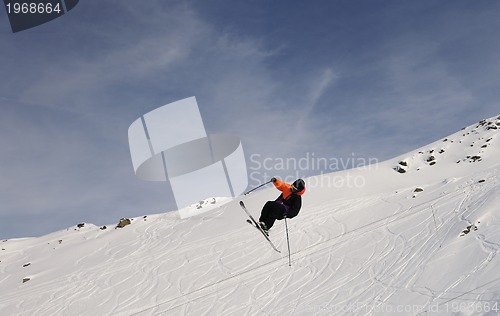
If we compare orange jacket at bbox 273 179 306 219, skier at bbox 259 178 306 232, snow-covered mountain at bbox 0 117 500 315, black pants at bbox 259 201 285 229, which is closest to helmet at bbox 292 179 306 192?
skier at bbox 259 178 306 232

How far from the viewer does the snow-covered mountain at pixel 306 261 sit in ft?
45.6

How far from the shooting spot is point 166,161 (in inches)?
683

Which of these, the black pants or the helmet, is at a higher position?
the helmet

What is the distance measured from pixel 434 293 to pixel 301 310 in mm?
4750

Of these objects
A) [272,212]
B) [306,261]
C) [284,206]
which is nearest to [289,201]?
[284,206]

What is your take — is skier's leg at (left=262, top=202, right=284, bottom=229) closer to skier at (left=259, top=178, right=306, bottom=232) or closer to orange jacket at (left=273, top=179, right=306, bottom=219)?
skier at (left=259, top=178, right=306, bottom=232)

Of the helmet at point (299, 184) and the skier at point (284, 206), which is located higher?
the helmet at point (299, 184)

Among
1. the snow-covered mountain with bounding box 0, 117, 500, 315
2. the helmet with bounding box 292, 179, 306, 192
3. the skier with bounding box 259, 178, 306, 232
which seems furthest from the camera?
the snow-covered mountain with bounding box 0, 117, 500, 315

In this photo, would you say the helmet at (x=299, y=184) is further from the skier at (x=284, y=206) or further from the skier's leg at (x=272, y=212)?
the skier's leg at (x=272, y=212)

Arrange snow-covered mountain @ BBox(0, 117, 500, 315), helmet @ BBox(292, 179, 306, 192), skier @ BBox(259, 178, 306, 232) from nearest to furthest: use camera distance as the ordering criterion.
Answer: helmet @ BBox(292, 179, 306, 192)
skier @ BBox(259, 178, 306, 232)
snow-covered mountain @ BBox(0, 117, 500, 315)

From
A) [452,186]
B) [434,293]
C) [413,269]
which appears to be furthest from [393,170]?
[434,293]

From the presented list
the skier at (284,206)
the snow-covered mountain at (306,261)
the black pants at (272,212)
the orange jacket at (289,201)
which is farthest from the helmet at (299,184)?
the snow-covered mountain at (306,261)

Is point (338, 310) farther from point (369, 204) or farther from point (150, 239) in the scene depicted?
point (150, 239)

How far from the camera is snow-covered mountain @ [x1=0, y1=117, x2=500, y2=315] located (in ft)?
45.6
